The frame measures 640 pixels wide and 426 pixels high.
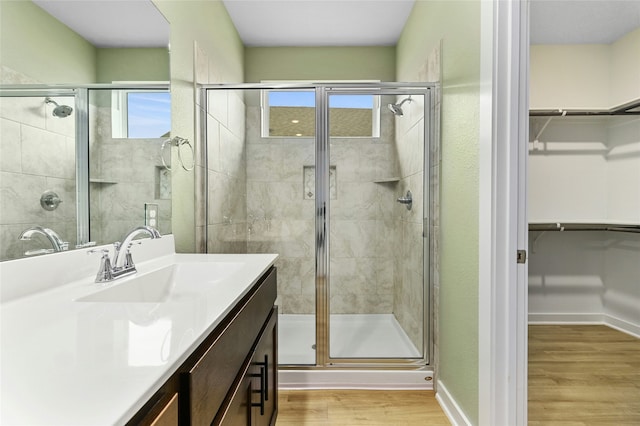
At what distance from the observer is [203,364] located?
0.63m

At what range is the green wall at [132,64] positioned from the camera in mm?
1170

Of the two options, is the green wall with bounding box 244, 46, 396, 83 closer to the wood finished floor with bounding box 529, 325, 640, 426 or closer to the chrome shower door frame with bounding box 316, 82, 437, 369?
the chrome shower door frame with bounding box 316, 82, 437, 369

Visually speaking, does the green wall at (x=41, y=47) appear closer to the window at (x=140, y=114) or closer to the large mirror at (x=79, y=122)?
the large mirror at (x=79, y=122)

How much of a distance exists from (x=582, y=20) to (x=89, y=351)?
3526 mm

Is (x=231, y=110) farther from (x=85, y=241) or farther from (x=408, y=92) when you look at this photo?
(x=85, y=241)

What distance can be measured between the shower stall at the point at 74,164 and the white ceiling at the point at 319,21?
60.2 inches

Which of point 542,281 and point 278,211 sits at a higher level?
point 278,211

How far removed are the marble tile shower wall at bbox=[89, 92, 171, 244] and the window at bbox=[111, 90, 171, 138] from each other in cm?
3

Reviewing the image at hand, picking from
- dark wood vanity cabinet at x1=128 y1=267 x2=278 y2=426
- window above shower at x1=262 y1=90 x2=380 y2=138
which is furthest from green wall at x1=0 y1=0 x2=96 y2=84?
window above shower at x1=262 y1=90 x2=380 y2=138

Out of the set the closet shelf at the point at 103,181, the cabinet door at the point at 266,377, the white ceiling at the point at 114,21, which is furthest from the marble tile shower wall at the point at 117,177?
the cabinet door at the point at 266,377

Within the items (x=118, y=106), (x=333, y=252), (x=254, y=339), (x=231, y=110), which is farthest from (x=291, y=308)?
(x=118, y=106)

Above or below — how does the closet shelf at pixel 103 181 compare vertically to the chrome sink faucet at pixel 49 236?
above

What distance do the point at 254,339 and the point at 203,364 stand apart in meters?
0.47

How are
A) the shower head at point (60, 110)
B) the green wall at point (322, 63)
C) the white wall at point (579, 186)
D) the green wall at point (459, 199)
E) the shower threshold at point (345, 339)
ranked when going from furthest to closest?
the green wall at point (322, 63) → the white wall at point (579, 186) → the shower threshold at point (345, 339) → the green wall at point (459, 199) → the shower head at point (60, 110)
